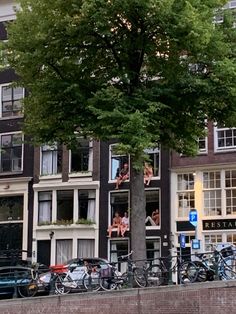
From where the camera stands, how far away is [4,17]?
140 feet

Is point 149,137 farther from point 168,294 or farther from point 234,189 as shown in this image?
point 234,189

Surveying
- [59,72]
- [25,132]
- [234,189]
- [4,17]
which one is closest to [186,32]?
[59,72]

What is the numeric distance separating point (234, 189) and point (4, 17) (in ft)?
62.7

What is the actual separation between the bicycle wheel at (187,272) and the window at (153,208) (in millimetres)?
A: 17295

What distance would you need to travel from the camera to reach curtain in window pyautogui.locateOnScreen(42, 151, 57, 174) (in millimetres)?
39281

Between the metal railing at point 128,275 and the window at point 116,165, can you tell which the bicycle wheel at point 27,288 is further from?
the window at point 116,165

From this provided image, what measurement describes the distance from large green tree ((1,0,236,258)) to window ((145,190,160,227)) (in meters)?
14.5

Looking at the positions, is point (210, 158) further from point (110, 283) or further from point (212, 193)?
point (110, 283)

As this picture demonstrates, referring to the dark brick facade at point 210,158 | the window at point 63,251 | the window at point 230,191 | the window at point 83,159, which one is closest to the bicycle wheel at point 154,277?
the window at point 230,191

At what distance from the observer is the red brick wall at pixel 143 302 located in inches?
671

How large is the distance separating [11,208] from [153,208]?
30.4ft

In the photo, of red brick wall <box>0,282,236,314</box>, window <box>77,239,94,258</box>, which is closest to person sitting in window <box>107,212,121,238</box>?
window <box>77,239,94,258</box>

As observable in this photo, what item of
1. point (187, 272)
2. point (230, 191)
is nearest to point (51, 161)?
point (230, 191)

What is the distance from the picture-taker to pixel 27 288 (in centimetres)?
2003
